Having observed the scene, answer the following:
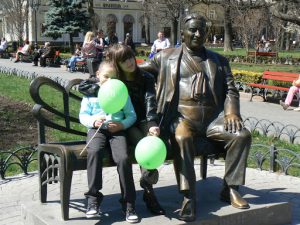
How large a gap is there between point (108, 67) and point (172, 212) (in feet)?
4.51

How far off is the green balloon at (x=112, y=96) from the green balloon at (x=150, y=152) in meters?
0.37

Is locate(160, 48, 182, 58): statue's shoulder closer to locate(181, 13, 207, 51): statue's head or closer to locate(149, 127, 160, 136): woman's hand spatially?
locate(181, 13, 207, 51): statue's head

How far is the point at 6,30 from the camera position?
5488cm

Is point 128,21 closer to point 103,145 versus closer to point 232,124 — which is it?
point 232,124

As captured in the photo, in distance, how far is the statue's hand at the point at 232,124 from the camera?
170 inches

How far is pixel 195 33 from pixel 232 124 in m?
0.90

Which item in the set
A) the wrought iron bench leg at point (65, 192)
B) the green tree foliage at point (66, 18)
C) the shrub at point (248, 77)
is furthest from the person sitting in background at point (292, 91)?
the green tree foliage at point (66, 18)

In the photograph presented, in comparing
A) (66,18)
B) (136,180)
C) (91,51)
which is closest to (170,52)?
(136,180)

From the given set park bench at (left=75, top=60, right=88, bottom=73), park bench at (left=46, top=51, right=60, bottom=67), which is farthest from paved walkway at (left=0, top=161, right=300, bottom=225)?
park bench at (left=46, top=51, right=60, bottom=67)

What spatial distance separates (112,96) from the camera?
150 inches

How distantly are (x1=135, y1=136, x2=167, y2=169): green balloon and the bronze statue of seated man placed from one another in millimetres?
416

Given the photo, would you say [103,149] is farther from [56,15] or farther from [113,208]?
[56,15]

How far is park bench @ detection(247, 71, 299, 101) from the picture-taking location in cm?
1295

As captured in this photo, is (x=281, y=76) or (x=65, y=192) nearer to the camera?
(x=65, y=192)
